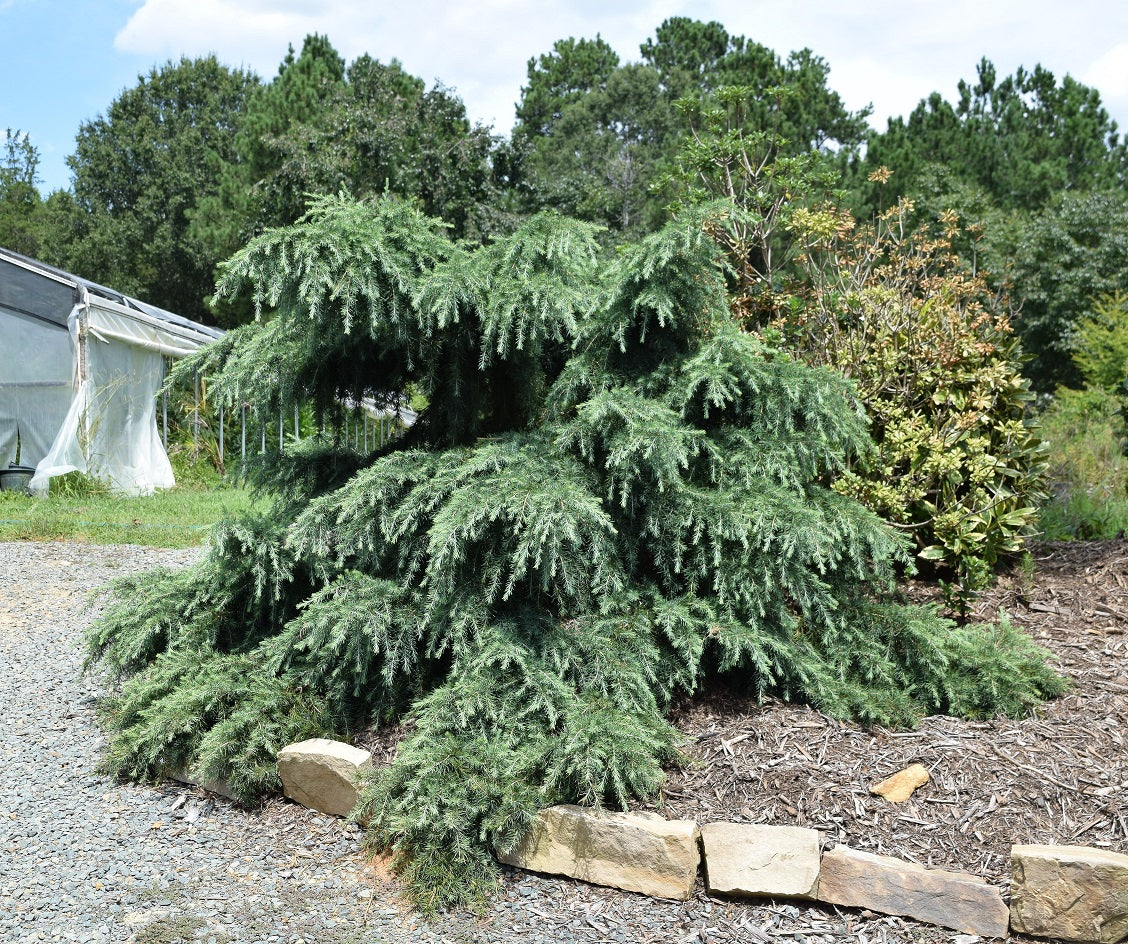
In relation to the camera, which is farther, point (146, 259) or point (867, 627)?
point (146, 259)

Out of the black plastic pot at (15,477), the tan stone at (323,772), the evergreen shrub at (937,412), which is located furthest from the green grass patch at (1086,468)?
the black plastic pot at (15,477)

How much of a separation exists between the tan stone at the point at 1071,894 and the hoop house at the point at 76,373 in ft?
35.0

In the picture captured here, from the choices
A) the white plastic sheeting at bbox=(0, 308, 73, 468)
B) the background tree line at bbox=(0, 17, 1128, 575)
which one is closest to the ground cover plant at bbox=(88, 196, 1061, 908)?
the background tree line at bbox=(0, 17, 1128, 575)

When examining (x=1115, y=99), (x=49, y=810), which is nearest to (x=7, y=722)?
(x=49, y=810)

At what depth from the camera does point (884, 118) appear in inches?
953

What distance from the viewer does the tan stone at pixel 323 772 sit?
3.34 meters

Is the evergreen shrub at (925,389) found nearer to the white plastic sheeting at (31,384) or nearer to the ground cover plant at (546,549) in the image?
the ground cover plant at (546,549)

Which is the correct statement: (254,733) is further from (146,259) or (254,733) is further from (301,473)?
(146,259)

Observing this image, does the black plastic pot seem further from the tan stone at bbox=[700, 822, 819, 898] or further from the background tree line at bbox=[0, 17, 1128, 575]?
the tan stone at bbox=[700, 822, 819, 898]

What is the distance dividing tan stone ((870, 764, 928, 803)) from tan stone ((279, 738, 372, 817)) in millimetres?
1820

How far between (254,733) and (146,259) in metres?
31.9

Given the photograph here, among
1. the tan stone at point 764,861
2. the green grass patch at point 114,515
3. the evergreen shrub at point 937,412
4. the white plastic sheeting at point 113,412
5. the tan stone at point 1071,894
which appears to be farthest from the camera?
the white plastic sheeting at point 113,412

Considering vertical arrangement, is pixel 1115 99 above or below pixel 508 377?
above

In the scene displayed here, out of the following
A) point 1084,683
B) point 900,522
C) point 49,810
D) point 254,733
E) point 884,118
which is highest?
point 884,118
